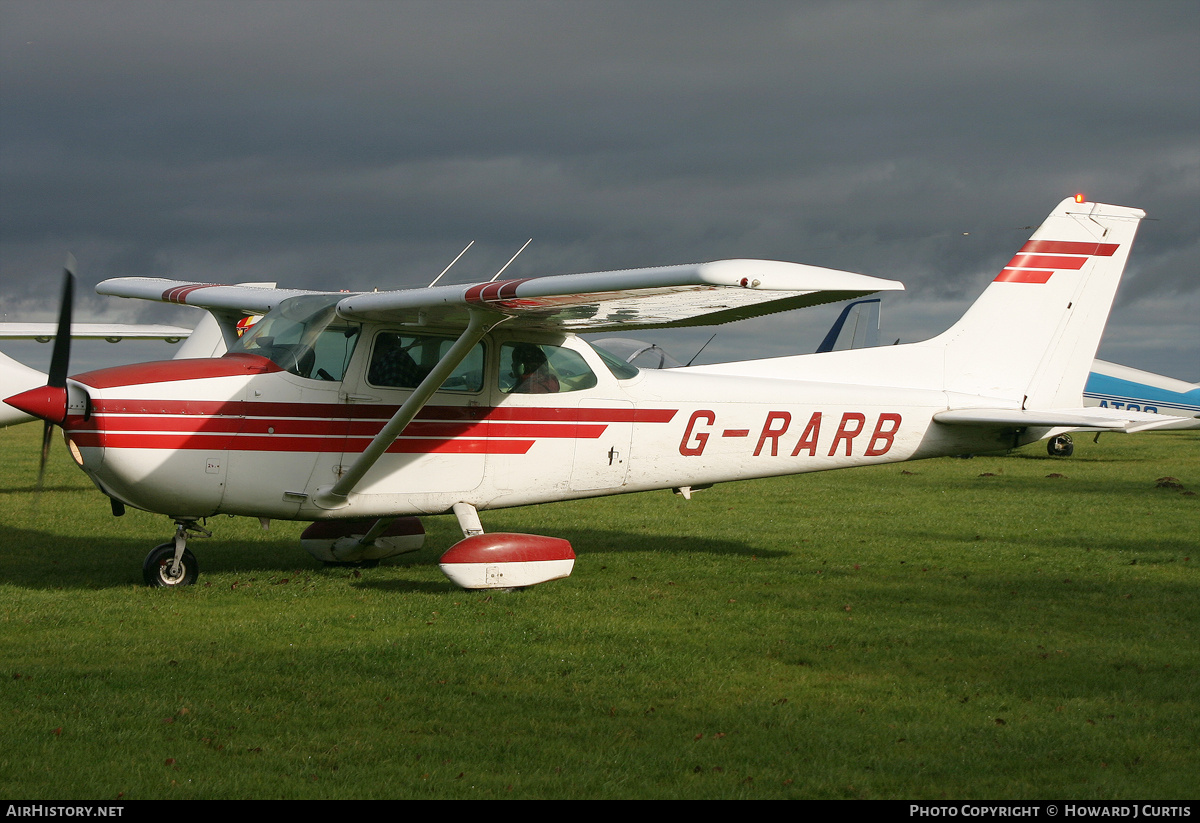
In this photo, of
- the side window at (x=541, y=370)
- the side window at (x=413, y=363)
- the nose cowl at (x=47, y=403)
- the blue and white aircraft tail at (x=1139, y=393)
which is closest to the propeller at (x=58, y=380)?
the nose cowl at (x=47, y=403)

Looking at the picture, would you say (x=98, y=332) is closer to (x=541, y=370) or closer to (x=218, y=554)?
(x=218, y=554)

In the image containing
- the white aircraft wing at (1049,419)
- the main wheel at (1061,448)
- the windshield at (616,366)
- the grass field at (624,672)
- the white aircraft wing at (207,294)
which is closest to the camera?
the grass field at (624,672)

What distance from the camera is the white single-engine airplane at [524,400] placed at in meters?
6.96

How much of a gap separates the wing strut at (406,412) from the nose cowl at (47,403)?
73.1 inches

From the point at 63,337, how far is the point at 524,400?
3.41 meters

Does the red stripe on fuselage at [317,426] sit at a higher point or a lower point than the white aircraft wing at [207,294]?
lower

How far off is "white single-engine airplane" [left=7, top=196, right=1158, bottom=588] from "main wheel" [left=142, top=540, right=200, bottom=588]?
0.01 meters

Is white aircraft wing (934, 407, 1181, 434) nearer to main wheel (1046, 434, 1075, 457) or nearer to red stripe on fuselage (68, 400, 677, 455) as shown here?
red stripe on fuselage (68, 400, 677, 455)

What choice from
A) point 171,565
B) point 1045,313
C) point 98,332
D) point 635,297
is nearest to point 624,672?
point 635,297

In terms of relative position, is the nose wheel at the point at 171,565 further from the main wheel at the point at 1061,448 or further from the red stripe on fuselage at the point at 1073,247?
the main wheel at the point at 1061,448

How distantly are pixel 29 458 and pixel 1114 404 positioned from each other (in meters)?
32.0

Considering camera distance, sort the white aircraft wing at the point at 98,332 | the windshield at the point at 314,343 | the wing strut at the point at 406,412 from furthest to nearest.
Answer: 1. the white aircraft wing at the point at 98,332
2. the windshield at the point at 314,343
3. the wing strut at the point at 406,412

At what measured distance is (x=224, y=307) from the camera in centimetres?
960

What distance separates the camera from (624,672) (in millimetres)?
5453
